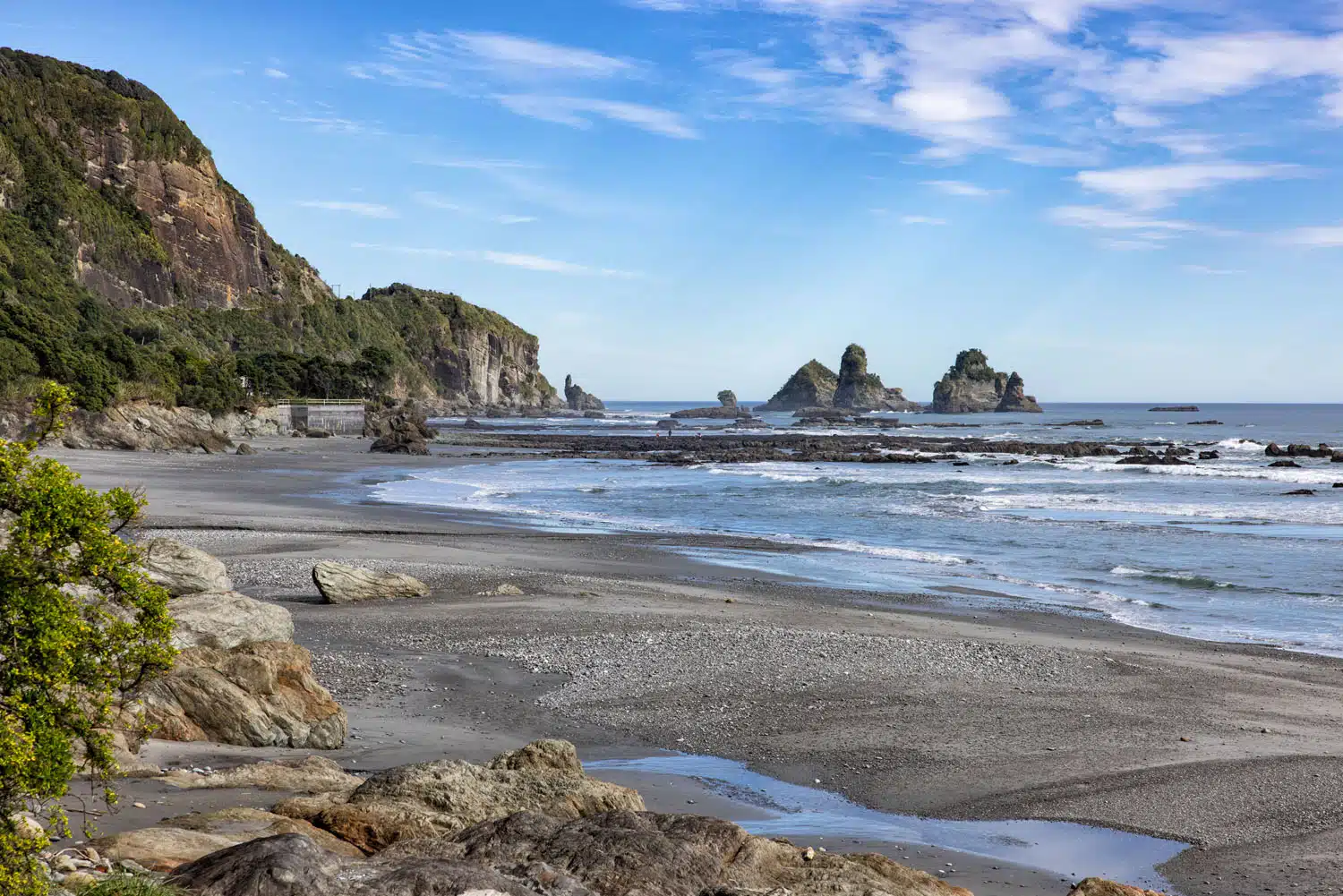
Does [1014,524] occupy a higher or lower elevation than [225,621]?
lower

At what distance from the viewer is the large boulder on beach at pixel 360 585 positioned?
659 inches

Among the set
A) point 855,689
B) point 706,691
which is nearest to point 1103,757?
point 855,689

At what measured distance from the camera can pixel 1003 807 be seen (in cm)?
877

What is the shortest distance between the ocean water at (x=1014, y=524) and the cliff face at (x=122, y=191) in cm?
9383

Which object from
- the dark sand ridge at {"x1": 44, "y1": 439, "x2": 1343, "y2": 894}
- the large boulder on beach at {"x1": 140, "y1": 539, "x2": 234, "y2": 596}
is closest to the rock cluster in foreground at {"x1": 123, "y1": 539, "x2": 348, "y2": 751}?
the dark sand ridge at {"x1": 44, "y1": 439, "x2": 1343, "y2": 894}

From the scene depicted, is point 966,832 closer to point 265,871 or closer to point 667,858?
point 667,858

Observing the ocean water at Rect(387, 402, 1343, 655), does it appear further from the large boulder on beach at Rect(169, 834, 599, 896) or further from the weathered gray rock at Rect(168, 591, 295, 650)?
the large boulder on beach at Rect(169, 834, 599, 896)

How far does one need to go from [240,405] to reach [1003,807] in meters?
84.3

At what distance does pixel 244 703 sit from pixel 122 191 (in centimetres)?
15549

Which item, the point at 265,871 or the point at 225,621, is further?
the point at 225,621

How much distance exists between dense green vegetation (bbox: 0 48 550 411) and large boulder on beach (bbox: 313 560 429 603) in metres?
55.2

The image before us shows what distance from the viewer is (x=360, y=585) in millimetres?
17078

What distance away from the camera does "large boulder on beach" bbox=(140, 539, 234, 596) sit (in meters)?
13.4

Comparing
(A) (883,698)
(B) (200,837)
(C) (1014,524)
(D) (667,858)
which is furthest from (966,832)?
(C) (1014,524)
